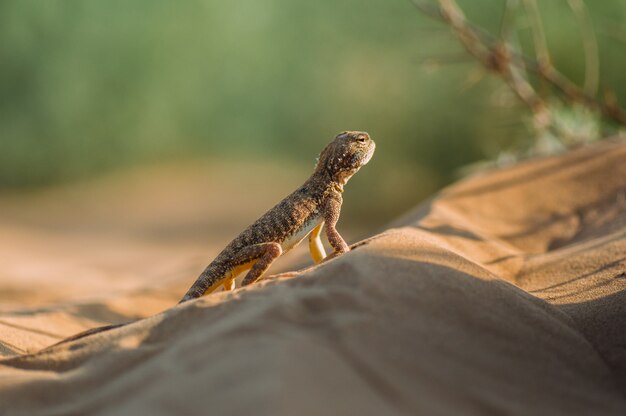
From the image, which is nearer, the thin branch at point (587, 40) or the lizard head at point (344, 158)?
the lizard head at point (344, 158)

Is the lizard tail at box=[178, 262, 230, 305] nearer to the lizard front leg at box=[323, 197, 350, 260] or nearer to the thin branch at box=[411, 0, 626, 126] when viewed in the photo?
the lizard front leg at box=[323, 197, 350, 260]

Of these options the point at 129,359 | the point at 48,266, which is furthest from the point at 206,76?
the point at 129,359

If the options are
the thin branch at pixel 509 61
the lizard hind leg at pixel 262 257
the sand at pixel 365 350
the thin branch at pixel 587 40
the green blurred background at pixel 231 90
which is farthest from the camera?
the green blurred background at pixel 231 90

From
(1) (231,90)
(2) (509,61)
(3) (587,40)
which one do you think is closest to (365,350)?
(2) (509,61)

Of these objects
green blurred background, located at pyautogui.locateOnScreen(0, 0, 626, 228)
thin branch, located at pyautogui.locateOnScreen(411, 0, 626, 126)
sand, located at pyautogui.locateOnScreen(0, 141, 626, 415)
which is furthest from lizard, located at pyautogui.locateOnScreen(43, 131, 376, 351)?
green blurred background, located at pyautogui.locateOnScreen(0, 0, 626, 228)

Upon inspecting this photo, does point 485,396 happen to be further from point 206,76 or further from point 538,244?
point 206,76

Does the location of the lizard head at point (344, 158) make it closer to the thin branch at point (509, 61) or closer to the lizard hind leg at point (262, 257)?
the lizard hind leg at point (262, 257)

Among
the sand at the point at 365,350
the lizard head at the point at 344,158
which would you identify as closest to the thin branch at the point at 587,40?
the lizard head at the point at 344,158
